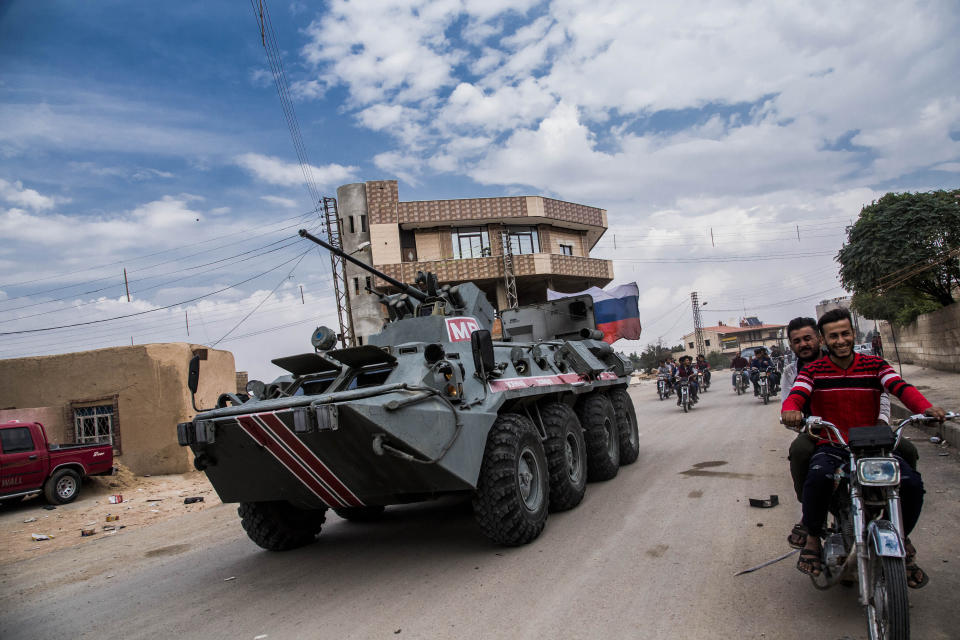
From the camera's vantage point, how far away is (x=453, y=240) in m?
28.8

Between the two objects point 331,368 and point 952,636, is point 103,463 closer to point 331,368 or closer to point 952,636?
point 331,368

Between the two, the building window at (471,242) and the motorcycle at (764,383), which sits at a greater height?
the building window at (471,242)

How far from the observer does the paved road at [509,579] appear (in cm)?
349

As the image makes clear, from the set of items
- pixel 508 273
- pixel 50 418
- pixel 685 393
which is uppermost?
pixel 508 273

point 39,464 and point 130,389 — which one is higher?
point 130,389

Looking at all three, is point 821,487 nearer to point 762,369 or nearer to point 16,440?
point 16,440

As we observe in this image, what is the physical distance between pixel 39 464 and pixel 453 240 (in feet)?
64.7

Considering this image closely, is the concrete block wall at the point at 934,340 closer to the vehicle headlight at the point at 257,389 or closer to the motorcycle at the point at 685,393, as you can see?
the motorcycle at the point at 685,393

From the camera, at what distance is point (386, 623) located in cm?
383

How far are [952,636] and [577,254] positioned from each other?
29.5 metres

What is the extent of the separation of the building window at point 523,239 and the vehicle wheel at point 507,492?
23979mm

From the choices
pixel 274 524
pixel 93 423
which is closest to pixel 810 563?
pixel 274 524

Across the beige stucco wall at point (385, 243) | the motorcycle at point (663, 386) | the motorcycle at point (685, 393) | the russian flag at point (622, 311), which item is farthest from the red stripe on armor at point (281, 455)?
the beige stucco wall at point (385, 243)

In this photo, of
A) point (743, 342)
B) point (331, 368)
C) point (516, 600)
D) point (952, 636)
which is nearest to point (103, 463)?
point (331, 368)
